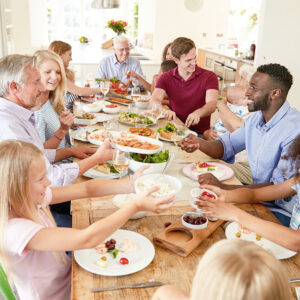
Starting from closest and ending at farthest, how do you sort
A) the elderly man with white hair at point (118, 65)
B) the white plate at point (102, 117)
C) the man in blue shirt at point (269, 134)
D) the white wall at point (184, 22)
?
the man in blue shirt at point (269, 134), the white plate at point (102, 117), the elderly man with white hair at point (118, 65), the white wall at point (184, 22)

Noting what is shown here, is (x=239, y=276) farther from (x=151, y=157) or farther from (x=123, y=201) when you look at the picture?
(x=151, y=157)

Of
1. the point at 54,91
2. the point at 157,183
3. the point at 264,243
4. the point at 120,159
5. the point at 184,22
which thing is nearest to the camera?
the point at 264,243

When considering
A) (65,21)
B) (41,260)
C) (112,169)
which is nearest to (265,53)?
(112,169)

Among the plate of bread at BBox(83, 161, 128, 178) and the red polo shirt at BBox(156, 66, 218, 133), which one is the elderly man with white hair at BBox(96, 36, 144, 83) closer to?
the red polo shirt at BBox(156, 66, 218, 133)

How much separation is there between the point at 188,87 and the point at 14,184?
2645 mm

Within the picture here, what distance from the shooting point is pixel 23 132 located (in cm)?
177

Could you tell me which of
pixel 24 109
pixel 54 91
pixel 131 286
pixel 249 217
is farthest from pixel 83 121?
pixel 131 286

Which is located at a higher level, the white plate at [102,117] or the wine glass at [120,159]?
the wine glass at [120,159]

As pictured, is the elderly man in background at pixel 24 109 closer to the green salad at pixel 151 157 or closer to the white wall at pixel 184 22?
the green salad at pixel 151 157

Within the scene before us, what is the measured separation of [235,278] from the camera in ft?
2.17

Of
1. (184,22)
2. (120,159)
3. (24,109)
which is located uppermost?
(184,22)

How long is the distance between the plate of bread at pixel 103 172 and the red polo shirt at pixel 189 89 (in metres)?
1.77

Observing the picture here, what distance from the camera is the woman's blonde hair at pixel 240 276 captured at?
0.66m

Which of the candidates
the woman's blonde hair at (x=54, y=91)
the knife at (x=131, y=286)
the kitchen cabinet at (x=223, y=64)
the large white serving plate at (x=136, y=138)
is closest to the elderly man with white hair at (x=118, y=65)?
the woman's blonde hair at (x=54, y=91)
